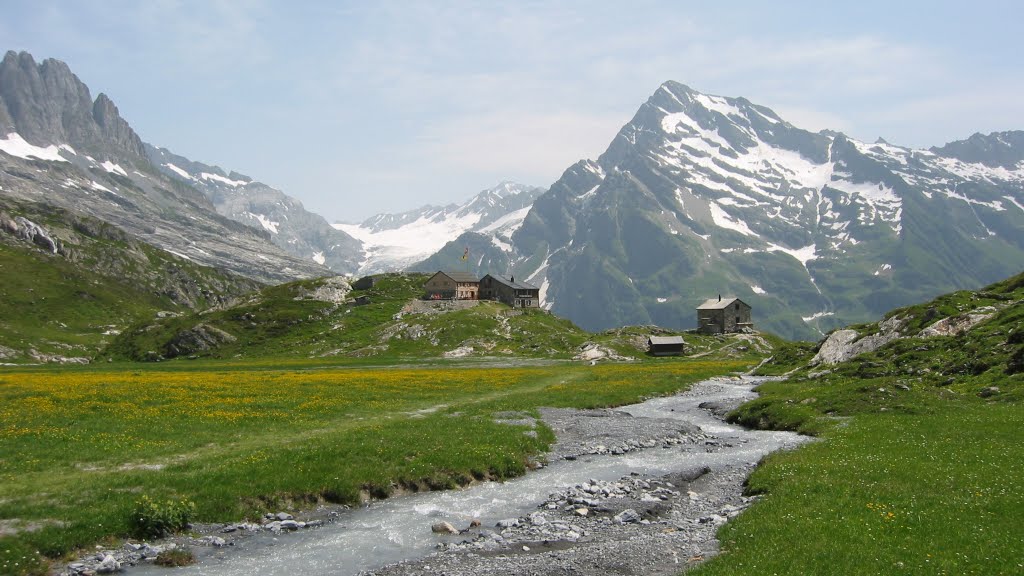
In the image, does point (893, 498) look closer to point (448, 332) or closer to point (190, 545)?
point (190, 545)

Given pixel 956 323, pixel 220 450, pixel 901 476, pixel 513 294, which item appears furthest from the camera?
pixel 513 294

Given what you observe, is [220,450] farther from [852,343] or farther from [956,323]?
[852,343]

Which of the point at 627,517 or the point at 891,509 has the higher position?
the point at 891,509

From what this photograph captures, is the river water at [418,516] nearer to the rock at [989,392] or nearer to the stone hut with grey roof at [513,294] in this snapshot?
the rock at [989,392]

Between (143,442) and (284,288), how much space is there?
15396 centimetres

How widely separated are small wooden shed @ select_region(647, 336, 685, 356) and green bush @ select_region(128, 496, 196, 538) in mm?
130416

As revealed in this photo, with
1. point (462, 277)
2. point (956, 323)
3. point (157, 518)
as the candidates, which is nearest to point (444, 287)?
point (462, 277)

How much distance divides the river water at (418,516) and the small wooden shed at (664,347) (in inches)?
4051

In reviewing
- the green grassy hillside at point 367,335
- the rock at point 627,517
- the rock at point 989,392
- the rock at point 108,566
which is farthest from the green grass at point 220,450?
the green grassy hillside at point 367,335

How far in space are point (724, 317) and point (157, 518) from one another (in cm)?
18714

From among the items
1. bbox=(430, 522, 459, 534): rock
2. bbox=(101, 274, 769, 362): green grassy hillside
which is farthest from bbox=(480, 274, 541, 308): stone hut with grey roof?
bbox=(430, 522, 459, 534): rock

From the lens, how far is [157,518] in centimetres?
2258

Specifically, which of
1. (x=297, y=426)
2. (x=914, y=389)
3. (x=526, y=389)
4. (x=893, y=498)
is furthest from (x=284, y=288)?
(x=893, y=498)

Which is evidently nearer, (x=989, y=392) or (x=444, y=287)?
(x=989, y=392)
